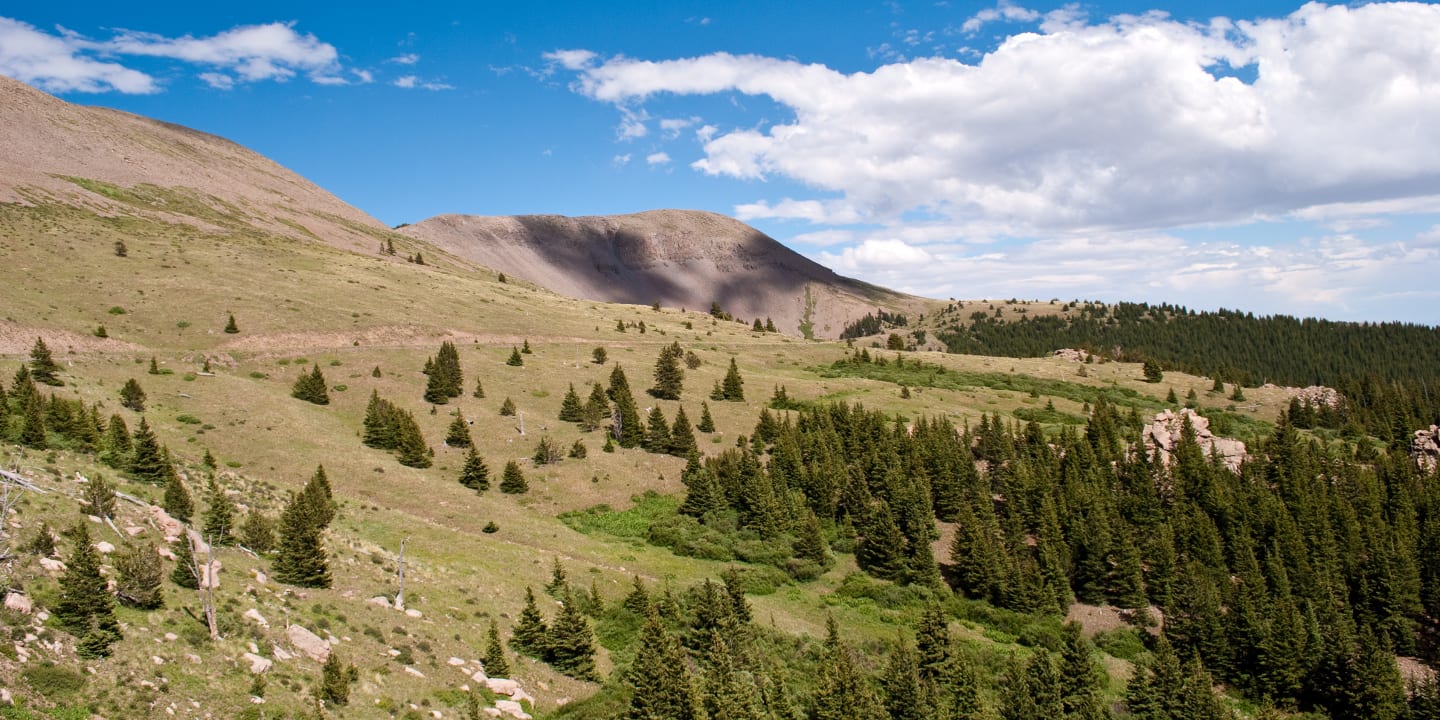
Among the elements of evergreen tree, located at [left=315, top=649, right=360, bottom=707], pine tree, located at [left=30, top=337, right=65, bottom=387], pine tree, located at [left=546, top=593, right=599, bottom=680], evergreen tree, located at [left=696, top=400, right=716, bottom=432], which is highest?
pine tree, located at [left=30, top=337, right=65, bottom=387]

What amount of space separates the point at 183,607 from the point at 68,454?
19328 mm

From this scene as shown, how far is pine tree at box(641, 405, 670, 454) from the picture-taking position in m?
77.8

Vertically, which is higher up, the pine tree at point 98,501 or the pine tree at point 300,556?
the pine tree at point 98,501

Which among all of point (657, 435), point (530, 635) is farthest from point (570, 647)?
point (657, 435)

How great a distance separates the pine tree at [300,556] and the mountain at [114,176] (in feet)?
424

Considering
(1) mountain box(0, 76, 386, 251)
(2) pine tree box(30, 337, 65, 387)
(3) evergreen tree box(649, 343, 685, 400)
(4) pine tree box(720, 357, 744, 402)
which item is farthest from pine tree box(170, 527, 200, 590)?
(1) mountain box(0, 76, 386, 251)

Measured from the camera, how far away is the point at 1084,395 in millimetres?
128375

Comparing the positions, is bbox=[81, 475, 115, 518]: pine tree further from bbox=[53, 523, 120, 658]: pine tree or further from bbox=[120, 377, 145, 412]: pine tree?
bbox=[120, 377, 145, 412]: pine tree

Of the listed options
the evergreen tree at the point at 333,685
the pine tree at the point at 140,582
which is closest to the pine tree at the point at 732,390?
the evergreen tree at the point at 333,685

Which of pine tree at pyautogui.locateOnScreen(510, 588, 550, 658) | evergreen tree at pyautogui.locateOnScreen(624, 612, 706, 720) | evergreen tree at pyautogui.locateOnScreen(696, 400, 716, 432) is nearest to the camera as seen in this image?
evergreen tree at pyautogui.locateOnScreen(624, 612, 706, 720)

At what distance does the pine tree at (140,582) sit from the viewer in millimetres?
27312

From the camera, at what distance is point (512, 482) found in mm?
64438

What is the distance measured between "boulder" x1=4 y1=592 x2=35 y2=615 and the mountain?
135 m

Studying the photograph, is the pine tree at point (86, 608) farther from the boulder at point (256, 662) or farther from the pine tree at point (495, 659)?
the pine tree at point (495, 659)
